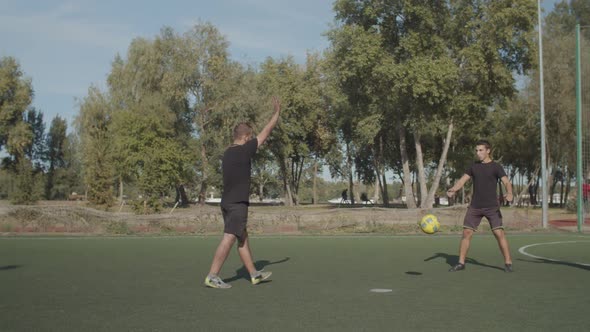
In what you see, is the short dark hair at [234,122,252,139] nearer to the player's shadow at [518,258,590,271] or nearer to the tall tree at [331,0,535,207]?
the player's shadow at [518,258,590,271]

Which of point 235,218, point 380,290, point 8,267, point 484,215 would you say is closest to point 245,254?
point 235,218

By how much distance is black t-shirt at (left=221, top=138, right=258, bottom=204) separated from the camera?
315 inches

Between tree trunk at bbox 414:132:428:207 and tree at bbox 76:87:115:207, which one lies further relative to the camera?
tree at bbox 76:87:115:207

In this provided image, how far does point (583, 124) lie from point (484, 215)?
564 inches

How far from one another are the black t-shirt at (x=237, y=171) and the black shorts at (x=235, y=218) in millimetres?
72

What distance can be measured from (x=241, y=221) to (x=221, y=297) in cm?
118

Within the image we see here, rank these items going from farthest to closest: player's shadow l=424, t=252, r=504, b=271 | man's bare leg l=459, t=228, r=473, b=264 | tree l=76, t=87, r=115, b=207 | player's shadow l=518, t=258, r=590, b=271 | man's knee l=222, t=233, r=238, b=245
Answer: tree l=76, t=87, r=115, b=207
player's shadow l=424, t=252, r=504, b=271
player's shadow l=518, t=258, r=590, b=271
man's bare leg l=459, t=228, r=473, b=264
man's knee l=222, t=233, r=238, b=245

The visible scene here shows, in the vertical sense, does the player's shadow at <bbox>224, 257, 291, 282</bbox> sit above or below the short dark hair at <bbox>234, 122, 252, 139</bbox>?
below

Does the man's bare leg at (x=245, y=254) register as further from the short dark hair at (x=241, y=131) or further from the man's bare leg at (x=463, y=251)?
the man's bare leg at (x=463, y=251)

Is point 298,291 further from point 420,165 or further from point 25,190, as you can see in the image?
point 25,190

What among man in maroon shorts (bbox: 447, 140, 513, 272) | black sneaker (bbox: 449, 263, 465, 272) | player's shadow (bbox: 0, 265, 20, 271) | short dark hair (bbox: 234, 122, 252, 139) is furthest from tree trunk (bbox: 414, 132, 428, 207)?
short dark hair (bbox: 234, 122, 252, 139)

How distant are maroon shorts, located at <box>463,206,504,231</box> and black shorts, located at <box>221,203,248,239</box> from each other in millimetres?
4127

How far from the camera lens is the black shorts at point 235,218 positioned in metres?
7.98

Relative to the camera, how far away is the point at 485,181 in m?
9.86
